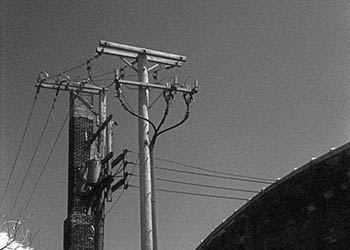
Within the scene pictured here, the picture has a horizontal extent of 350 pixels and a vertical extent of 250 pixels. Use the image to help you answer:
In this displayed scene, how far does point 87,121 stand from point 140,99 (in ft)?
27.5

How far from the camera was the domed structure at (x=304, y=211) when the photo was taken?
1209 cm

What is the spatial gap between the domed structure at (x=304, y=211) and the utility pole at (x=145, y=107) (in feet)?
6.61

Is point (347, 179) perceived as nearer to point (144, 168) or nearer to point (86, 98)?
point (144, 168)

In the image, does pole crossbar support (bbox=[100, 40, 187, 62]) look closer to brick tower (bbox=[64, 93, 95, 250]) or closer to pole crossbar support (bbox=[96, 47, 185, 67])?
pole crossbar support (bbox=[96, 47, 185, 67])

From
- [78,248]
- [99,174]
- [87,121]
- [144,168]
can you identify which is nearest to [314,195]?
[144,168]

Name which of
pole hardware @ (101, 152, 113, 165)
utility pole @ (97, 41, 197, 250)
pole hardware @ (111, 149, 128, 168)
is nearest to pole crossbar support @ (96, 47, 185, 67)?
utility pole @ (97, 41, 197, 250)

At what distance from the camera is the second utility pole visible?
15466 mm

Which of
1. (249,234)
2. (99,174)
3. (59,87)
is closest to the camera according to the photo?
(249,234)

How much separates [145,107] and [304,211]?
5.59 m

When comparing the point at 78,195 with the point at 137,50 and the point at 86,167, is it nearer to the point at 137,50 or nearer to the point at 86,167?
the point at 86,167

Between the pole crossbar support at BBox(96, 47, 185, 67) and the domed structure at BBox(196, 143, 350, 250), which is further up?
the pole crossbar support at BBox(96, 47, 185, 67)

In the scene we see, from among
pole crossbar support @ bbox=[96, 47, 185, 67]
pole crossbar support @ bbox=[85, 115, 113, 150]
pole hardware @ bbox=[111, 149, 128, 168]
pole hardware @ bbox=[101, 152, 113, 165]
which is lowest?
pole hardware @ bbox=[111, 149, 128, 168]

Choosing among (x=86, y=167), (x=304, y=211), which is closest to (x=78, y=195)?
(x=86, y=167)

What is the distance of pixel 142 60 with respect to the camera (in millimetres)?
17734
